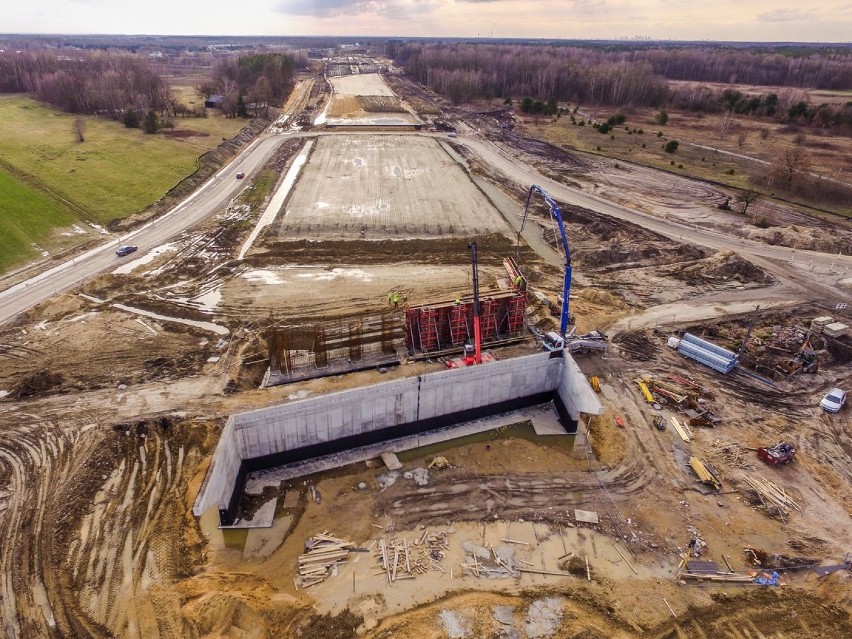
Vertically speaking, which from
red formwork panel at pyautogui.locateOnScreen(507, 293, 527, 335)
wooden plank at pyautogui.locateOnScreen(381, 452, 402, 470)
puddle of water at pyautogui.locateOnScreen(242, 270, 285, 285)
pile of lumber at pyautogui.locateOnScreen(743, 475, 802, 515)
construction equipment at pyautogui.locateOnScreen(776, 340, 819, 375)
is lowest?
pile of lumber at pyautogui.locateOnScreen(743, 475, 802, 515)

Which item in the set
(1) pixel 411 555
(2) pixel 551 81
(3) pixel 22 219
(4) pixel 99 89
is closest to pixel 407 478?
(1) pixel 411 555

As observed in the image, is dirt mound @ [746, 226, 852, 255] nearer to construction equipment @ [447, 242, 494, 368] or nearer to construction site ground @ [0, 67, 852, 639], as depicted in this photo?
construction site ground @ [0, 67, 852, 639]

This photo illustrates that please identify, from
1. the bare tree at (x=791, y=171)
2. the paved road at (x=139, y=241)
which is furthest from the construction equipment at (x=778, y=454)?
the bare tree at (x=791, y=171)

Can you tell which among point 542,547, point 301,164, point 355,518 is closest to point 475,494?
point 542,547

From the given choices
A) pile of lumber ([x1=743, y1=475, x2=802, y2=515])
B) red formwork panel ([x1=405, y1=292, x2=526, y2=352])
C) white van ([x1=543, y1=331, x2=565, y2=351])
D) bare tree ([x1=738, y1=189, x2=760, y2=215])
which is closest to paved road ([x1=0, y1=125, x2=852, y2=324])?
bare tree ([x1=738, y1=189, x2=760, y2=215])

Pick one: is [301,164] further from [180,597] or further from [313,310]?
[180,597]
